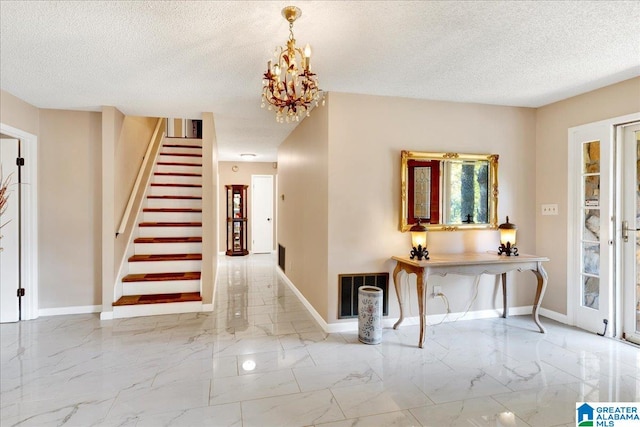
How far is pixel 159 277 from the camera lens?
169 inches

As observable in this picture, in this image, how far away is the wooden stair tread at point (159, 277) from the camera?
4.19 meters

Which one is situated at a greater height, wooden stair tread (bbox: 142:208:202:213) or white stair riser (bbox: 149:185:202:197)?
white stair riser (bbox: 149:185:202:197)

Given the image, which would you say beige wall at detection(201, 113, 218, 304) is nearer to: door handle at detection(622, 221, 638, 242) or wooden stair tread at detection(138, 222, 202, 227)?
wooden stair tread at detection(138, 222, 202, 227)

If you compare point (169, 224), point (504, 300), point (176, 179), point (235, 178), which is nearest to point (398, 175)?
point (504, 300)

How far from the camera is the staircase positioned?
4.01m

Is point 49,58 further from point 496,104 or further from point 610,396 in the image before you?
Result: point 610,396

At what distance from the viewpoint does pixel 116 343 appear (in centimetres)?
310

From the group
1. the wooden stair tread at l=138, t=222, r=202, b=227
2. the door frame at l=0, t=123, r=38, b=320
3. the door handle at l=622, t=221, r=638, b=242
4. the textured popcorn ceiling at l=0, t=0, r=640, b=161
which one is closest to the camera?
the textured popcorn ceiling at l=0, t=0, r=640, b=161

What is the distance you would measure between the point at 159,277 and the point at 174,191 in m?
1.81

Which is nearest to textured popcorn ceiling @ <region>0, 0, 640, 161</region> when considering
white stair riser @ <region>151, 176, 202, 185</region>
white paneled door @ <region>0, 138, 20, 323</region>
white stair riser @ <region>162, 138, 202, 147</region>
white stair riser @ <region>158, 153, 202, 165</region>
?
white paneled door @ <region>0, 138, 20, 323</region>

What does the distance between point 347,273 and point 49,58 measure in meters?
3.08

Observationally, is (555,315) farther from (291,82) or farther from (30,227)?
(30,227)

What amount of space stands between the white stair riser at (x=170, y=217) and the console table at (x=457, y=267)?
3280mm

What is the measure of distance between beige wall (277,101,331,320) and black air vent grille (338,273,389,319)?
0.16 m
